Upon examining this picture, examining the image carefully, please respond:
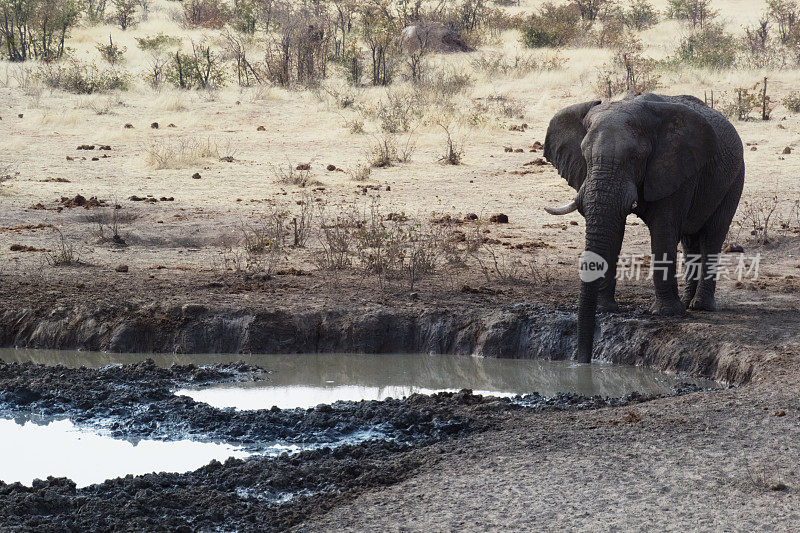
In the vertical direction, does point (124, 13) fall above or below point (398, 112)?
above

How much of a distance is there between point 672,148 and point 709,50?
58.8 feet

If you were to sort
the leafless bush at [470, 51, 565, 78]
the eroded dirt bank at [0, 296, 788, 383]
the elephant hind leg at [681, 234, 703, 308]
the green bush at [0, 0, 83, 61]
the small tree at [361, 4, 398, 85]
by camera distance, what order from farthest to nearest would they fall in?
the green bush at [0, 0, 83, 61] → the leafless bush at [470, 51, 565, 78] → the small tree at [361, 4, 398, 85] → the elephant hind leg at [681, 234, 703, 308] → the eroded dirt bank at [0, 296, 788, 383]

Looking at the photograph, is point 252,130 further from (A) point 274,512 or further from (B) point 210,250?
(A) point 274,512

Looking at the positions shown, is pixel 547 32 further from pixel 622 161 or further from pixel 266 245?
pixel 622 161

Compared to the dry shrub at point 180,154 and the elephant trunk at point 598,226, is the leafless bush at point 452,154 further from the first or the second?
the elephant trunk at point 598,226

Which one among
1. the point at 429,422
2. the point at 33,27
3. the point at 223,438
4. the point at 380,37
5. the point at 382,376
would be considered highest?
the point at 33,27

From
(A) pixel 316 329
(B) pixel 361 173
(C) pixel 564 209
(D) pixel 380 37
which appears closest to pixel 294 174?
(B) pixel 361 173

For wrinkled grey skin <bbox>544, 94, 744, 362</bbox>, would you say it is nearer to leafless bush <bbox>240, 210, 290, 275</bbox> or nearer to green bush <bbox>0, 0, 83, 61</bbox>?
leafless bush <bbox>240, 210, 290, 275</bbox>

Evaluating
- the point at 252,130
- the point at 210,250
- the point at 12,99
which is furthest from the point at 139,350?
the point at 12,99

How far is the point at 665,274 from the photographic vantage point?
7520 mm

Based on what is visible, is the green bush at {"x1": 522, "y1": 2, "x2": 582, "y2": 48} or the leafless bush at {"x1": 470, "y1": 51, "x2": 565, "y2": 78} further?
the green bush at {"x1": 522, "y1": 2, "x2": 582, "y2": 48}

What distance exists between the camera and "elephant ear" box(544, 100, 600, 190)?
764 cm

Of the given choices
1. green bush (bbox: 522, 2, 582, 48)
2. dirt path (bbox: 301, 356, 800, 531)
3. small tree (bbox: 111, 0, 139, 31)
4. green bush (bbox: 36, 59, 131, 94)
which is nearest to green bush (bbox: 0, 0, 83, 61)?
green bush (bbox: 36, 59, 131, 94)

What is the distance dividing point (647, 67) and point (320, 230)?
39.4 feet
